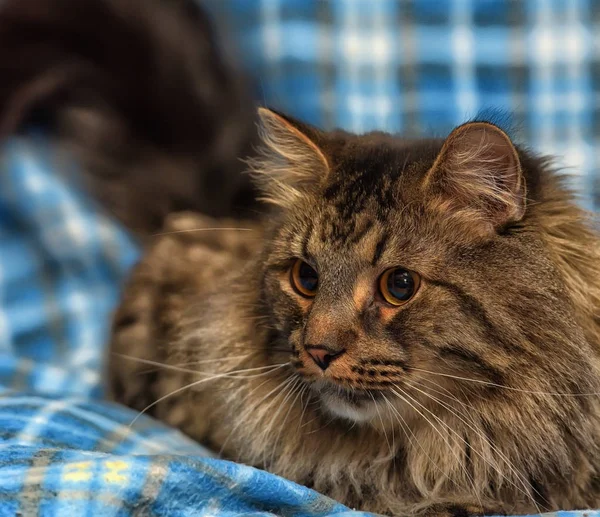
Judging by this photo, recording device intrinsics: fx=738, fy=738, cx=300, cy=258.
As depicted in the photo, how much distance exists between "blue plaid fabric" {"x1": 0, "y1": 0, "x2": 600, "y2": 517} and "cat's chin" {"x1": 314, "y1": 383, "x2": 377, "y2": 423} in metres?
0.41

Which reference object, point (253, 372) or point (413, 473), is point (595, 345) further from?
point (253, 372)

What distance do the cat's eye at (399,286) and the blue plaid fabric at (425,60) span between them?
1329mm

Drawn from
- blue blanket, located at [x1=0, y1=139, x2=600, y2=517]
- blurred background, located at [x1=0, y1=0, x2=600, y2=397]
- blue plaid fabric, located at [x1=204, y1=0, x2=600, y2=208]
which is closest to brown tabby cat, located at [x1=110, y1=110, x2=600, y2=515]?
blue blanket, located at [x1=0, y1=139, x2=600, y2=517]

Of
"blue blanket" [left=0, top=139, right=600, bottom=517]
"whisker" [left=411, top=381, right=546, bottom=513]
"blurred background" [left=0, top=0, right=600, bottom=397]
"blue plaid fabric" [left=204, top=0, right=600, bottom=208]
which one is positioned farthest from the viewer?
"blue plaid fabric" [left=204, top=0, right=600, bottom=208]

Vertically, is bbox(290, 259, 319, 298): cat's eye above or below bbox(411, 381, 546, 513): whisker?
above

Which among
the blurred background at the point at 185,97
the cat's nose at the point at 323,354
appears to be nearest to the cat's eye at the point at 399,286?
the cat's nose at the point at 323,354

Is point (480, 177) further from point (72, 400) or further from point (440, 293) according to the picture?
point (72, 400)

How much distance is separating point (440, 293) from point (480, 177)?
20 centimetres

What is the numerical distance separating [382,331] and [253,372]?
0.36 metres

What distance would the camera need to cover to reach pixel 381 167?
1.29m

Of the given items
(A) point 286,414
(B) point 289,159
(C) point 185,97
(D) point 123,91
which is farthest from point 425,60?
(A) point 286,414

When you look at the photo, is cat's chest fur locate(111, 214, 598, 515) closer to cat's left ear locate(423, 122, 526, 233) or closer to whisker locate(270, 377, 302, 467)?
whisker locate(270, 377, 302, 467)

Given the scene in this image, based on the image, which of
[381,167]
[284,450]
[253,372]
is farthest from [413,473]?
[381,167]

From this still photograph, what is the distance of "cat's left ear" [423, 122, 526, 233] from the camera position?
115cm
